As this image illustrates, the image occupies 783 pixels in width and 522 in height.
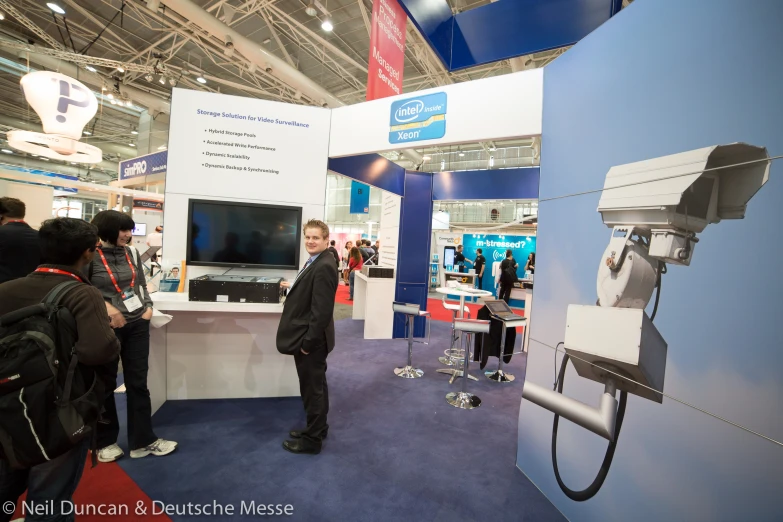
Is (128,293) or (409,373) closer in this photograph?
(128,293)

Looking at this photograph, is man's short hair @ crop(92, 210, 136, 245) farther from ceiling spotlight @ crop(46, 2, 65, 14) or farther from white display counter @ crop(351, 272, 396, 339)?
ceiling spotlight @ crop(46, 2, 65, 14)

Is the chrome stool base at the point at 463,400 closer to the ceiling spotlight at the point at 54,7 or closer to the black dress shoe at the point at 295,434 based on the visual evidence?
the black dress shoe at the point at 295,434

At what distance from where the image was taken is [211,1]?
20.2 ft

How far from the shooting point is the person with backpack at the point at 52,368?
3.47ft

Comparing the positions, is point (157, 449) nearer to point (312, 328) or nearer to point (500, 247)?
point (312, 328)

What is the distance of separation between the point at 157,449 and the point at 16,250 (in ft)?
5.61

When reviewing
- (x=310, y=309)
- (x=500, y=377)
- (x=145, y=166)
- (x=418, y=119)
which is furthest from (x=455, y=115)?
(x=145, y=166)

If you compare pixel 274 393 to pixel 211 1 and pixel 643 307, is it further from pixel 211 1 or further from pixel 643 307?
pixel 211 1

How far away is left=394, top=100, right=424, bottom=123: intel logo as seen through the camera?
270 cm

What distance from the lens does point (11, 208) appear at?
96.7 inches

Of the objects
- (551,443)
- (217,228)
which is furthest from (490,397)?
(217,228)

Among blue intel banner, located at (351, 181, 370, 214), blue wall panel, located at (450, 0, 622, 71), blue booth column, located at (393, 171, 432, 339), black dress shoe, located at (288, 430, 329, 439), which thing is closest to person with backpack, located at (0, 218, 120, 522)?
black dress shoe, located at (288, 430, 329, 439)

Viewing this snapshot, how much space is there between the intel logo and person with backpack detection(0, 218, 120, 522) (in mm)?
2161

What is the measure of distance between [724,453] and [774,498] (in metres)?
0.15
